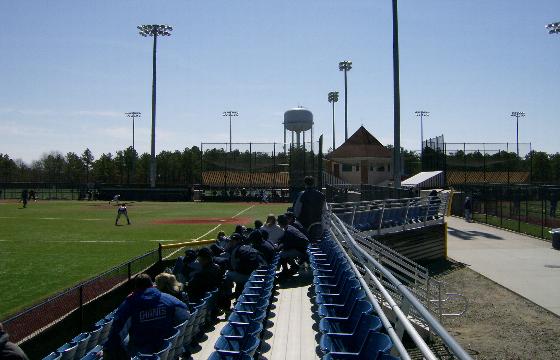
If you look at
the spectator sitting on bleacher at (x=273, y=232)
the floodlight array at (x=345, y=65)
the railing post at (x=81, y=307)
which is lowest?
the railing post at (x=81, y=307)

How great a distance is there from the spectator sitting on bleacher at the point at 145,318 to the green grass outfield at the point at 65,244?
7070 millimetres

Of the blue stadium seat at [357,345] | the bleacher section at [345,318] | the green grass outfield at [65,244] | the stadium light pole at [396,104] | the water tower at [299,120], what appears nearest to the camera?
the blue stadium seat at [357,345]

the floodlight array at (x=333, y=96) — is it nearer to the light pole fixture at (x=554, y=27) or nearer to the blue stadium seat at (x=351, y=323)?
the light pole fixture at (x=554, y=27)

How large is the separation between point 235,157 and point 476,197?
Result: 1165 inches

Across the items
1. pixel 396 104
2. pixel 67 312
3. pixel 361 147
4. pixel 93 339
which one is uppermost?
pixel 361 147

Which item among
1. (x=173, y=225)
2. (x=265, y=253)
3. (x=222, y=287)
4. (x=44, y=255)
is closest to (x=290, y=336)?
(x=222, y=287)

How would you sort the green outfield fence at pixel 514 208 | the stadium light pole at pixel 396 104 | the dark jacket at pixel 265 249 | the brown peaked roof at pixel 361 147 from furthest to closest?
the brown peaked roof at pixel 361 147 < the green outfield fence at pixel 514 208 < the stadium light pole at pixel 396 104 < the dark jacket at pixel 265 249

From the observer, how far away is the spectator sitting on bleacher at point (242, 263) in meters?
9.03

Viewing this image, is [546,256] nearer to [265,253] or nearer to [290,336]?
Answer: [265,253]

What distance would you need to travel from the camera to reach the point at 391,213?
19641 mm

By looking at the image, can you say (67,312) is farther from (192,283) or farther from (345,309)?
(345,309)

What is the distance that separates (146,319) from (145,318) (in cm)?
1

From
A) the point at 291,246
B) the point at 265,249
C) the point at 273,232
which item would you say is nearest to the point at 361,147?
the point at 273,232

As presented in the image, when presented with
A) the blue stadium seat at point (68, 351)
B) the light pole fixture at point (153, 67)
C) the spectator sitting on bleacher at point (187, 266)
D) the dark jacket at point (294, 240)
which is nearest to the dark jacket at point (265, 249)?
the dark jacket at point (294, 240)
